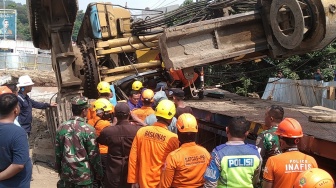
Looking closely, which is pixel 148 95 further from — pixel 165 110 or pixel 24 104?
pixel 24 104

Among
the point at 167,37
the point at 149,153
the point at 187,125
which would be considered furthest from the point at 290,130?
the point at 167,37

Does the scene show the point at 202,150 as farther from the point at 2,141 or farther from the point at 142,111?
the point at 142,111

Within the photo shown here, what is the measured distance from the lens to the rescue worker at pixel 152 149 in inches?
174

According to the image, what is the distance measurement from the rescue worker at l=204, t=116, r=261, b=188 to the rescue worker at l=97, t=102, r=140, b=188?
149 cm

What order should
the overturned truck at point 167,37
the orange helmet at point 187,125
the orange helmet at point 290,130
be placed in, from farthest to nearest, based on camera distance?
the overturned truck at point 167,37 < the orange helmet at point 187,125 < the orange helmet at point 290,130

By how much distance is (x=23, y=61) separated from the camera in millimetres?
36062

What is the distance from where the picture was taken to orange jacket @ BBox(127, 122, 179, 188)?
4414 mm

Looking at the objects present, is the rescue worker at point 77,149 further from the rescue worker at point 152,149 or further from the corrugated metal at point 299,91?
the corrugated metal at point 299,91

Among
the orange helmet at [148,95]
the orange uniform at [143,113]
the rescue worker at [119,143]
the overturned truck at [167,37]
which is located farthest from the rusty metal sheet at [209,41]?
the rescue worker at [119,143]

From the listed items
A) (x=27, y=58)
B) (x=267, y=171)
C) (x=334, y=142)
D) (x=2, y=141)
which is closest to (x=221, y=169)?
(x=267, y=171)

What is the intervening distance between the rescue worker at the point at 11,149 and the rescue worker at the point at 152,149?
118 centimetres

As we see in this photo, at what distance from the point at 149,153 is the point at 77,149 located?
839 millimetres

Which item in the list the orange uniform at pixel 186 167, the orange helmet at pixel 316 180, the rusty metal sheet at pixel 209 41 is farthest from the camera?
the rusty metal sheet at pixel 209 41

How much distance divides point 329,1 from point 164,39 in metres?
A: 2.94
